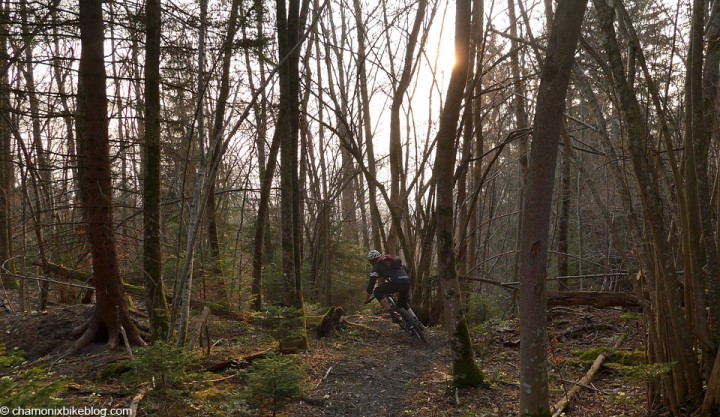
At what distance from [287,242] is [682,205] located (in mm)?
A: 5213

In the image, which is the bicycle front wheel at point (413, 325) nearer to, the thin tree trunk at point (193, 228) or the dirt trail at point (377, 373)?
the dirt trail at point (377, 373)

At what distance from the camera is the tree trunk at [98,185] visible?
21.0 ft

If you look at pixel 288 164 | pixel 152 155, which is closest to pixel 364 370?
pixel 288 164

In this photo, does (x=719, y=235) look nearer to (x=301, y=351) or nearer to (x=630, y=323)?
(x=630, y=323)

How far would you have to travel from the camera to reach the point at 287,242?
7578 millimetres

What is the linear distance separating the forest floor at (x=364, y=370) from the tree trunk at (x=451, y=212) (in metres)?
0.33

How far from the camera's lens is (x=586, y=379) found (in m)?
5.70

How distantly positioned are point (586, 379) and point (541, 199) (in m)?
3.12

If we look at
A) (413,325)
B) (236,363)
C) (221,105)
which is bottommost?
(413,325)

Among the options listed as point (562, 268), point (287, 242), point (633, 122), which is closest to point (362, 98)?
point (562, 268)

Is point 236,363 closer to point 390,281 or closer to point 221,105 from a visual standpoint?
point 221,105

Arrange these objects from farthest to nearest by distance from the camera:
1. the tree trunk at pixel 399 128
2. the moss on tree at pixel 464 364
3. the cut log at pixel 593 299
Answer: the tree trunk at pixel 399 128
the cut log at pixel 593 299
the moss on tree at pixel 464 364

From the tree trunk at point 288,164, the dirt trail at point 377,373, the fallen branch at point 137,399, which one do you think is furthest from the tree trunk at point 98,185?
the dirt trail at point 377,373

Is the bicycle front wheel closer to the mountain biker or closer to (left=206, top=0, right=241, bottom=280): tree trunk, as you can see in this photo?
the mountain biker
